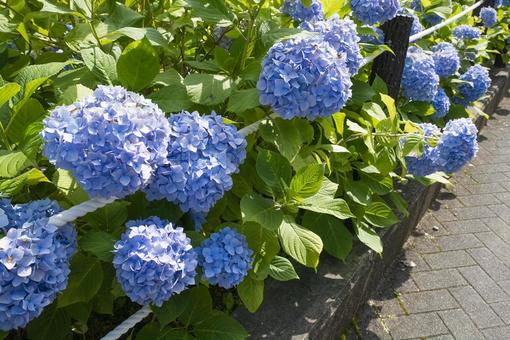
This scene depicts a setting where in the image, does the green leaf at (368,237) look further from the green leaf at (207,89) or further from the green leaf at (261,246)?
the green leaf at (207,89)

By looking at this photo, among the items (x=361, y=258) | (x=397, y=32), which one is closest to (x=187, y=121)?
(x=361, y=258)

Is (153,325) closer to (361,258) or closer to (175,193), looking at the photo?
(175,193)

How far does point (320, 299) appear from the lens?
→ 6.68 ft

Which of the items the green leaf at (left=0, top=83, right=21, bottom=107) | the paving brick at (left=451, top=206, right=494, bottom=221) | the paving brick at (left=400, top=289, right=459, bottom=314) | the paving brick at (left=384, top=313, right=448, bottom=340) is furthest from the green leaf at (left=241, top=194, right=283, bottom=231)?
the paving brick at (left=451, top=206, right=494, bottom=221)

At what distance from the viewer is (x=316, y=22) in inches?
69.0

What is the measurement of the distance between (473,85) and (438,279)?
161 centimetres

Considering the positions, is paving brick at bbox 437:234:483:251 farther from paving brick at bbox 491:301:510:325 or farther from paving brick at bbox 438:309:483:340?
paving brick at bbox 438:309:483:340

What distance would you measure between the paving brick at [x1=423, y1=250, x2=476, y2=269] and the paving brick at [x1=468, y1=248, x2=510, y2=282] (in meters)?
0.06

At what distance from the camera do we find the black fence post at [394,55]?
2.49m

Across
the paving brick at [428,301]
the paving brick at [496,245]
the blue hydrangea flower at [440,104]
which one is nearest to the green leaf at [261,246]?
the paving brick at [428,301]

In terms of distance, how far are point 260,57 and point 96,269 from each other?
3.09 feet

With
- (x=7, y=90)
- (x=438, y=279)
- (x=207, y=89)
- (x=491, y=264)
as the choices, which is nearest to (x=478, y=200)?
(x=491, y=264)

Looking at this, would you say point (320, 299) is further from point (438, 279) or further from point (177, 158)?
point (438, 279)

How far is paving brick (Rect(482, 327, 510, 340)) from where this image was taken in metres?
2.53
